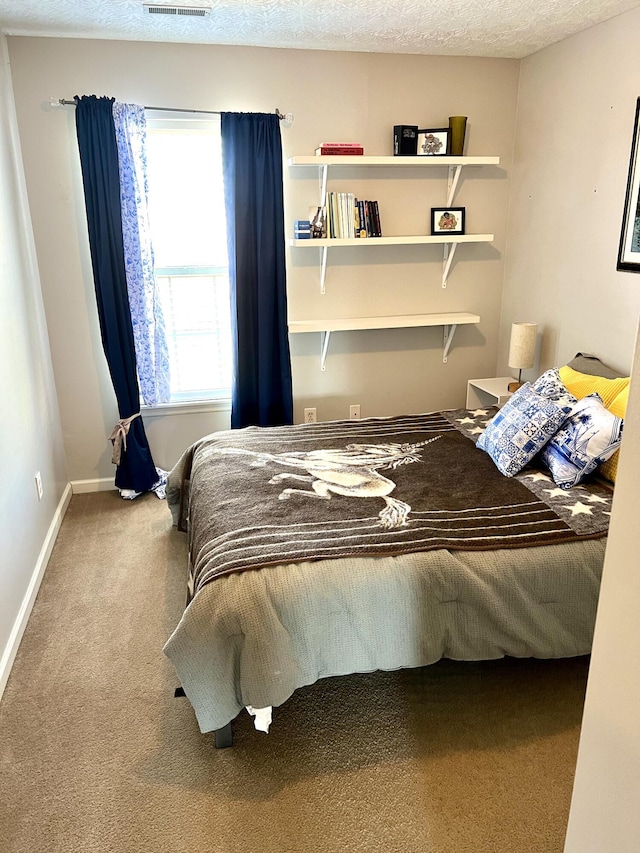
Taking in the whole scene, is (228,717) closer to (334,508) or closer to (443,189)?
(334,508)

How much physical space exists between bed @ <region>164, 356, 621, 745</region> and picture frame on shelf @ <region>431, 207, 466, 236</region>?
5.89 feet

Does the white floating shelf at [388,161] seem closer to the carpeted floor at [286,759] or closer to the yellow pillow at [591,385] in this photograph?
the yellow pillow at [591,385]

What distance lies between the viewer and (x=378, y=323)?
12.6 feet

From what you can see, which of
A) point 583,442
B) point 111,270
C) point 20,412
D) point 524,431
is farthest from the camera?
point 111,270

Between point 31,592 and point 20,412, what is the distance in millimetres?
829

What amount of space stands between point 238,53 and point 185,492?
242 cm

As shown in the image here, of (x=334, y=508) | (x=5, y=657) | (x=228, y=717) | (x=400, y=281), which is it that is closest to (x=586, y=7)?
(x=400, y=281)

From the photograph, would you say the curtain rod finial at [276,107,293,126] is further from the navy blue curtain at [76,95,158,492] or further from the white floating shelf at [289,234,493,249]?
the navy blue curtain at [76,95,158,492]

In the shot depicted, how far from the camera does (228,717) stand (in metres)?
1.95

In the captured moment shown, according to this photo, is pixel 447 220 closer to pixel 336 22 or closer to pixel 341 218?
pixel 341 218

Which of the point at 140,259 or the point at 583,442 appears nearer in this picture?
the point at 583,442

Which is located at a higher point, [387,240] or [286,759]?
[387,240]

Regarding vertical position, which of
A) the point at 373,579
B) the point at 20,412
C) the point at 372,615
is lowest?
the point at 372,615

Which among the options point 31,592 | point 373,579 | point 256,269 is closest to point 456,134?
point 256,269
